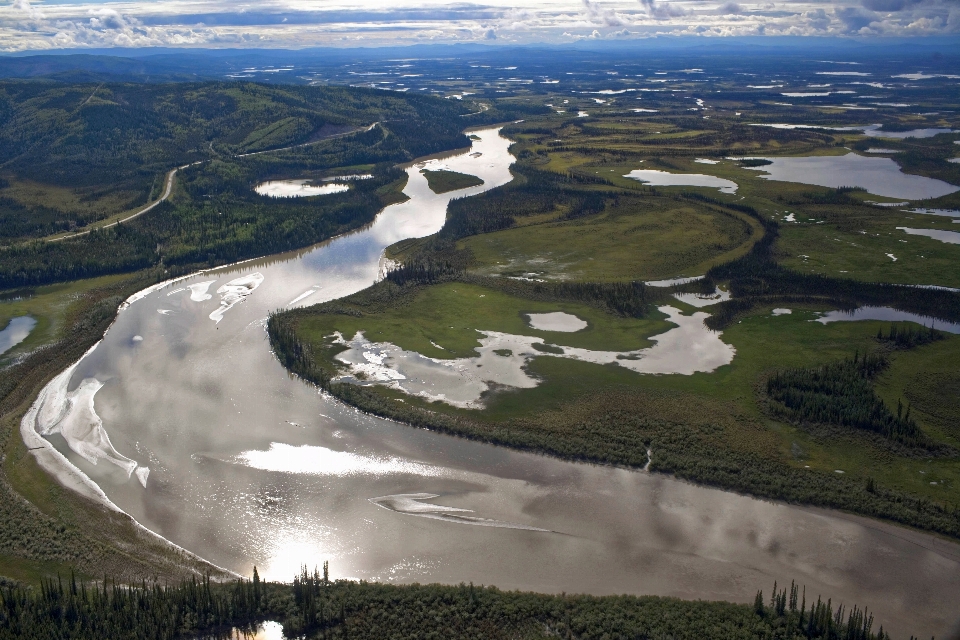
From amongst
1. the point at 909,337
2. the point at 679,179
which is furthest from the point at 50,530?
the point at 679,179

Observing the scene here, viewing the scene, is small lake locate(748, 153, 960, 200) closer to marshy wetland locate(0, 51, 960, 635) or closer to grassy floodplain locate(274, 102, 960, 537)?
grassy floodplain locate(274, 102, 960, 537)

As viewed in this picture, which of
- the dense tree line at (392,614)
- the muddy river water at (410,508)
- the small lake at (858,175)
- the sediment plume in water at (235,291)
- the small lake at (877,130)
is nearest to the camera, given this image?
the dense tree line at (392,614)

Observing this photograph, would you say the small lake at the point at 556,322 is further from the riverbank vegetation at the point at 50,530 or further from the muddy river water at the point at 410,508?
the riverbank vegetation at the point at 50,530

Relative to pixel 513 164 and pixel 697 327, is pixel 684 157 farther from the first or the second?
pixel 697 327

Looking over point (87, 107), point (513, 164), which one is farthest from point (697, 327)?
point (87, 107)

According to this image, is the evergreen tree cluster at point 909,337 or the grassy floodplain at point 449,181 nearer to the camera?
the evergreen tree cluster at point 909,337

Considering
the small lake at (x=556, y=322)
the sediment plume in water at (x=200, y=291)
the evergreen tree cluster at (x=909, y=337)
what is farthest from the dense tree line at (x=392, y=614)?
the sediment plume in water at (x=200, y=291)

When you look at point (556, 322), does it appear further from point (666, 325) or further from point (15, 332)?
point (15, 332)
